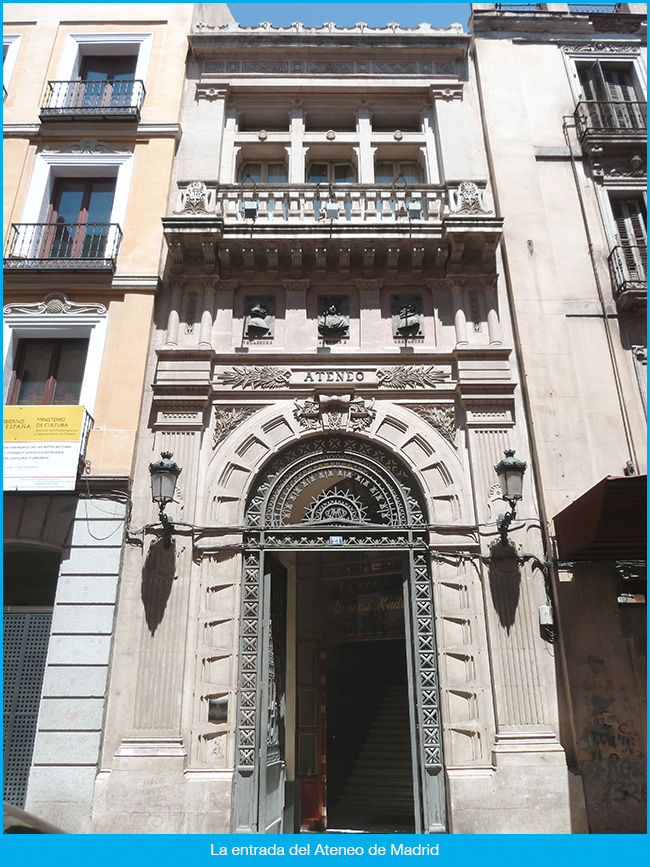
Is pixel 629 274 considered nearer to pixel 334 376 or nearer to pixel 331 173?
pixel 334 376

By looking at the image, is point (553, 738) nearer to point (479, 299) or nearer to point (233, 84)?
point (479, 299)

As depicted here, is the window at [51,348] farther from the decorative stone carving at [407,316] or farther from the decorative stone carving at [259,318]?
the decorative stone carving at [407,316]

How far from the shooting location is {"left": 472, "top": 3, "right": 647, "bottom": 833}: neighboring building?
348 inches

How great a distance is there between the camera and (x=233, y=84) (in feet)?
46.6

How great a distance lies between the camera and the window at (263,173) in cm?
1410

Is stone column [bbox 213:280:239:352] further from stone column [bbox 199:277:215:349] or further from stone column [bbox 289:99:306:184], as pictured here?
stone column [bbox 289:99:306:184]

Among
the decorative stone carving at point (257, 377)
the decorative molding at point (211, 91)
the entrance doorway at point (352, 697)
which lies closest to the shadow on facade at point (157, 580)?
the decorative stone carving at point (257, 377)

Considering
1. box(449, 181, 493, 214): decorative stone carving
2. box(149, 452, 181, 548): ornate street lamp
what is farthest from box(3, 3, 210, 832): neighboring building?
box(449, 181, 493, 214): decorative stone carving

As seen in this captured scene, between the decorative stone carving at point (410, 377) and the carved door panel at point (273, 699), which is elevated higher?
the decorative stone carving at point (410, 377)

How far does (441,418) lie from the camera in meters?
10.9

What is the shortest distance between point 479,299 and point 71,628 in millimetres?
9405

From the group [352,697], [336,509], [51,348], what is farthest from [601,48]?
[352,697]

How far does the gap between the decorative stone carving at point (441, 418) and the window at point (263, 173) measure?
6.86 metres

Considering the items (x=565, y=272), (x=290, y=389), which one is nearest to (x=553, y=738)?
(x=290, y=389)
